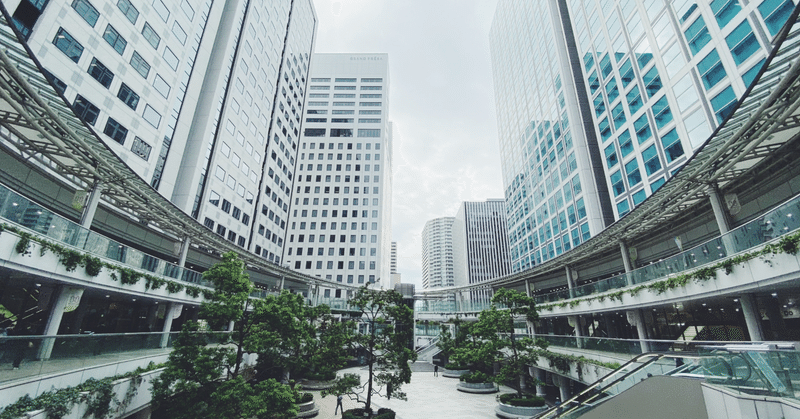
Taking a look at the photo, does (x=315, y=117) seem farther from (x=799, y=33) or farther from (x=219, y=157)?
(x=799, y=33)

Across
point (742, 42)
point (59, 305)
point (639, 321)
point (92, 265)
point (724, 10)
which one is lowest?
point (639, 321)

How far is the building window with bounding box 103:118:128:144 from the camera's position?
71.2 feet

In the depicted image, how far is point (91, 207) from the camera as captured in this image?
51.8ft

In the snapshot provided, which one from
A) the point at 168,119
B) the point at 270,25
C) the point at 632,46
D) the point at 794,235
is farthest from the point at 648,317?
the point at 270,25

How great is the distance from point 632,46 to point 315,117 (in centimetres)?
6792

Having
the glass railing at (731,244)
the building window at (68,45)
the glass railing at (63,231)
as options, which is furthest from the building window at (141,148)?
the glass railing at (731,244)

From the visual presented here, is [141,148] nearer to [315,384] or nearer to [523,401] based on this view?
[315,384]

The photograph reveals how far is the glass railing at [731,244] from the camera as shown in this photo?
35.2 feet

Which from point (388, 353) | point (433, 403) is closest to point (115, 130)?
point (388, 353)

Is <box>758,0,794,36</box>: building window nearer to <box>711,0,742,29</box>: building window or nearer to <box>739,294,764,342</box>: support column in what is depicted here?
<box>711,0,742,29</box>: building window

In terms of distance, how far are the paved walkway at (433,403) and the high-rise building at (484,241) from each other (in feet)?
337

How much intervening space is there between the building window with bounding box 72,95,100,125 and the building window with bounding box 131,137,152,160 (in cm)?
342

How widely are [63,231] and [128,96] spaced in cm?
1522

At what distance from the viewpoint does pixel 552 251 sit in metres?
46.7
